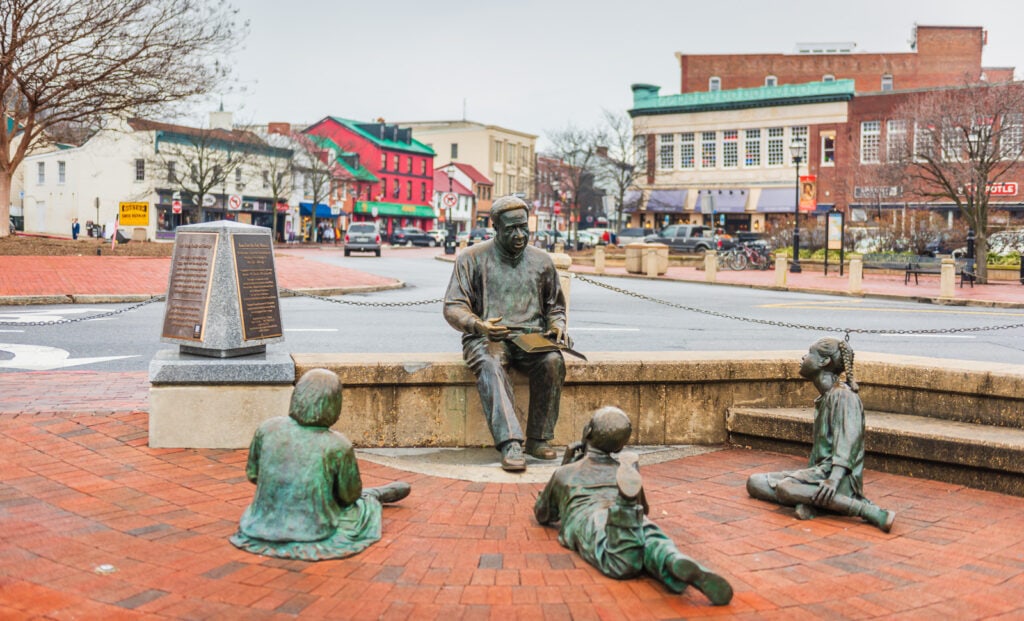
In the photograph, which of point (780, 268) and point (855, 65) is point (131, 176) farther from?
point (855, 65)

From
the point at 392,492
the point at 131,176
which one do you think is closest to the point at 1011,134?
the point at 392,492

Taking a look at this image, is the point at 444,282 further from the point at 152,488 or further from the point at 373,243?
the point at 152,488

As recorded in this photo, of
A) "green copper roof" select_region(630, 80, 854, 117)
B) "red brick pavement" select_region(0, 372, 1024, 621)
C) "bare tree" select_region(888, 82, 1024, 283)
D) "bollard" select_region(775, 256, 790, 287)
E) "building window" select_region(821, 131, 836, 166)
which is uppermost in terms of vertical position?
"green copper roof" select_region(630, 80, 854, 117)

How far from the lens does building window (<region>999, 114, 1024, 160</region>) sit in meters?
31.5

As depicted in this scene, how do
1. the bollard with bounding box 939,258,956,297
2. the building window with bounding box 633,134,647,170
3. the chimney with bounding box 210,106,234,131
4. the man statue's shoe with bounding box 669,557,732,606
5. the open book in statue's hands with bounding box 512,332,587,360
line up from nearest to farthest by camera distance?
the man statue's shoe with bounding box 669,557,732,606 → the open book in statue's hands with bounding box 512,332,587,360 → the bollard with bounding box 939,258,956,297 → the building window with bounding box 633,134,647,170 → the chimney with bounding box 210,106,234,131

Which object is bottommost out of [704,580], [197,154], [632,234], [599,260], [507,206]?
[704,580]

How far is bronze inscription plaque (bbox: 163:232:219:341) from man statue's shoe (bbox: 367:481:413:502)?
1.98m

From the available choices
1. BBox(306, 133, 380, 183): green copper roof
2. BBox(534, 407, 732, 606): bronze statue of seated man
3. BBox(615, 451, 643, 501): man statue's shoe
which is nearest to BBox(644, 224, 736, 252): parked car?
BBox(306, 133, 380, 183): green copper roof

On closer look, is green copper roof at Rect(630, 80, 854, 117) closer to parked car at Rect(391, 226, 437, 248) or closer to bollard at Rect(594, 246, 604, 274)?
parked car at Rect(391, 226, 437, 248)

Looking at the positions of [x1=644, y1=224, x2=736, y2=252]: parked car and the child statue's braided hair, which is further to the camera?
[x1=644, y1=224, x2=736, y2=252]: parked car

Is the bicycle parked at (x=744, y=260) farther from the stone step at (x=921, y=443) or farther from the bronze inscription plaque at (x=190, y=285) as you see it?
the bronze inscription plaque at (x=190, y=285)

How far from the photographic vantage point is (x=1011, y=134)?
3372 centimetres

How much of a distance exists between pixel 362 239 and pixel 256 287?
39.0m

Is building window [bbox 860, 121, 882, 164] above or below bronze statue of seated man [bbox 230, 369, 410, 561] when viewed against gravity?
above
